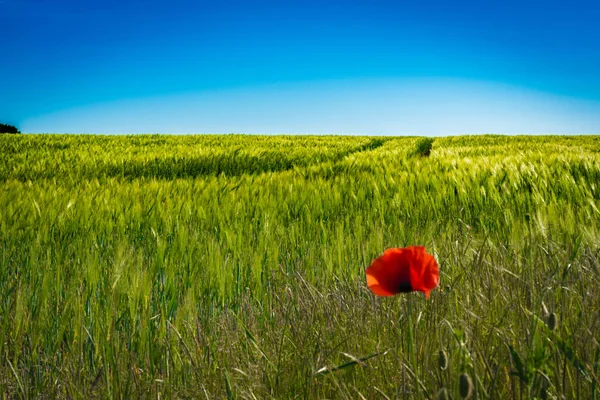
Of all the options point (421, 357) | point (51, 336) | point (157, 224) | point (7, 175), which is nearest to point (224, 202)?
point (157, 224)

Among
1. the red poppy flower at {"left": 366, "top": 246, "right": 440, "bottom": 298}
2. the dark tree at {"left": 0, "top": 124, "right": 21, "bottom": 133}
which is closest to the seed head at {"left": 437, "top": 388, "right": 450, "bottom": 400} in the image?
the red poppy flower at {"left": 366, "top": 246, "right": 440, "bottom": 298}

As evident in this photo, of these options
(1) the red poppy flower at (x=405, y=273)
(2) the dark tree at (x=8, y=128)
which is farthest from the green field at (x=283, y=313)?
(2) the dark tree at (x=8, y=128)

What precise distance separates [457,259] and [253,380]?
80 centimetres

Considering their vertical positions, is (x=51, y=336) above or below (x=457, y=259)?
below

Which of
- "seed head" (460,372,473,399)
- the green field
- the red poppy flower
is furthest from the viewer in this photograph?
the green field

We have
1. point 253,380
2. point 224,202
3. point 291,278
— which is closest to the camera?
point 253,380

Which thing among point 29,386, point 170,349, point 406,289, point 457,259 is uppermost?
point 406,289

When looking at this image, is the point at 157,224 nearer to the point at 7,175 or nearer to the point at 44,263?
the point at 44,263

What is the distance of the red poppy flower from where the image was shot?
654 millimetres

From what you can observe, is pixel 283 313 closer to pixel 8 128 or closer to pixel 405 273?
pixel 405 273

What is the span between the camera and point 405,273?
2.20 feet

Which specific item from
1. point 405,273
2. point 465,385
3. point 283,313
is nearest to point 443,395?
point 465,385

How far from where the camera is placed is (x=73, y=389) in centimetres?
102

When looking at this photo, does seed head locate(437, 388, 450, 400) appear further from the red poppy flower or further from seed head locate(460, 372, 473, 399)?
the red poppy flower
